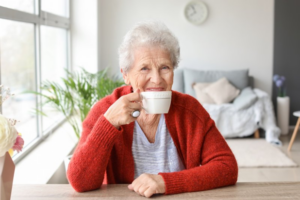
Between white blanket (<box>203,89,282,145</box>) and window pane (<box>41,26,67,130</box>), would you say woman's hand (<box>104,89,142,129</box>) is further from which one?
white blanket (<box>203,89,282,145</box>)

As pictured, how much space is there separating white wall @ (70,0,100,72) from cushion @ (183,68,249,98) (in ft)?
4.49

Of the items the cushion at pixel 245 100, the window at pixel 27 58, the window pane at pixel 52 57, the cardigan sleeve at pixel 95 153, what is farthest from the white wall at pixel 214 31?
the cardigan sleeve at pixel 95 153

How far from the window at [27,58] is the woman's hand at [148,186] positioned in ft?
4.96

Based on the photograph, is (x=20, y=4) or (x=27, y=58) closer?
(x=20, y=4)

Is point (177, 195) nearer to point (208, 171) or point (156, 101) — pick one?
point (208, 171)

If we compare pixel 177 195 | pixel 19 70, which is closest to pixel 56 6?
pixel 19 70

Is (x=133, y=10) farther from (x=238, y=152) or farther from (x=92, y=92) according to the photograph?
(x=92, y=92)

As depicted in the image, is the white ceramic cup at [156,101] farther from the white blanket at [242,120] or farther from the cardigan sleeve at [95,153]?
the white blanket at [242,120]

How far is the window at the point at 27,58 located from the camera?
8.53 feet

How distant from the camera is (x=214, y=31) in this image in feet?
19.9

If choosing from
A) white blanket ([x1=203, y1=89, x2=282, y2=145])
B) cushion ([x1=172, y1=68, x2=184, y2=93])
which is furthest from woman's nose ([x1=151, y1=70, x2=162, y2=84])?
cushion ([x1=172, y1=68, x2=184, y2=93])

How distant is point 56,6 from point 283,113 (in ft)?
11.3

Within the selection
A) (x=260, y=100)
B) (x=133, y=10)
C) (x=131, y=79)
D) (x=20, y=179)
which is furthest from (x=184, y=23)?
(x=131, y=79)

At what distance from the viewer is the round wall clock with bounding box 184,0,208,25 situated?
5945 millimetres
